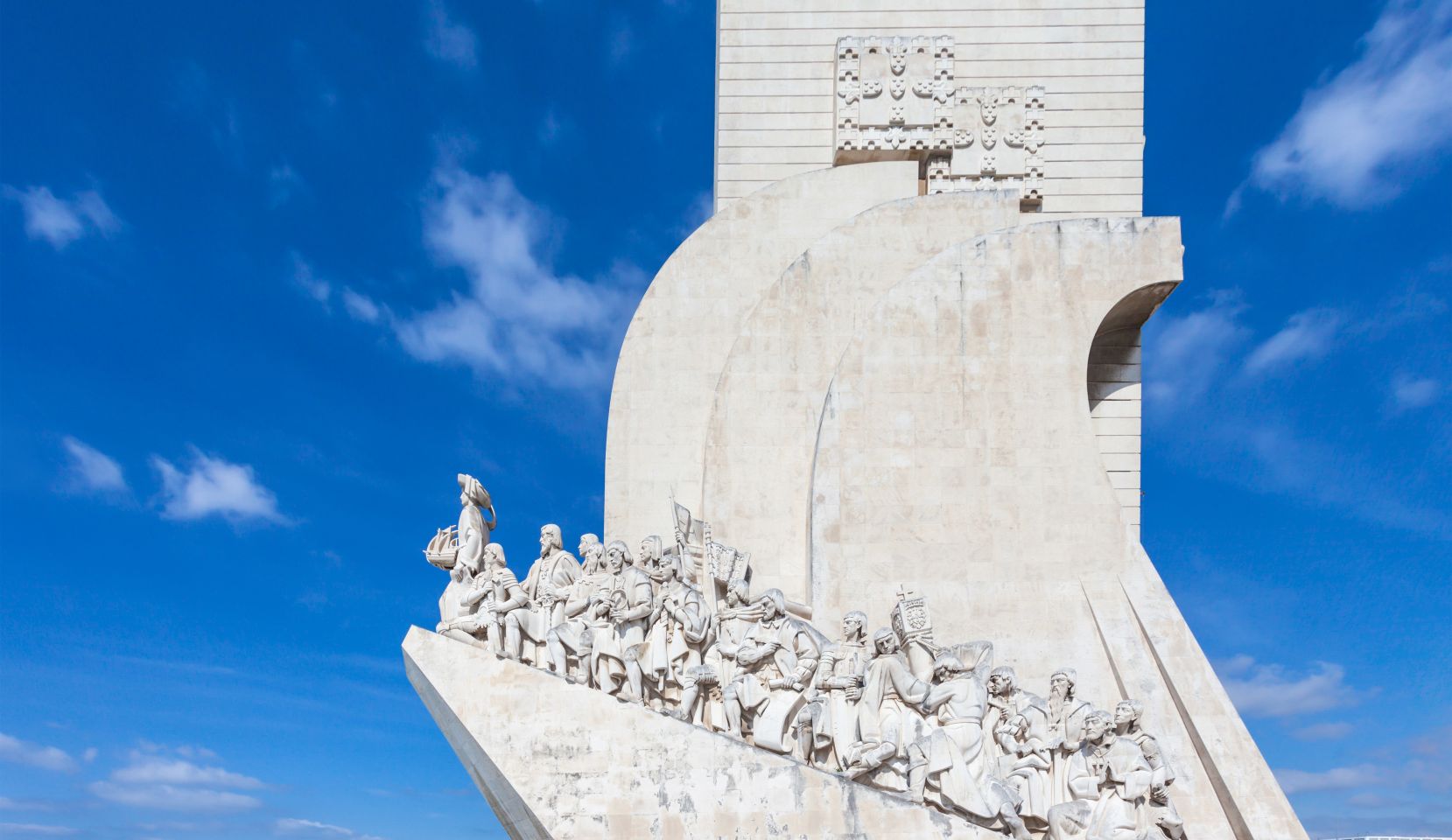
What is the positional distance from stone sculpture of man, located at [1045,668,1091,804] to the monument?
0.03 metres

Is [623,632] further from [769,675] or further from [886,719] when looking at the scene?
[886,719]

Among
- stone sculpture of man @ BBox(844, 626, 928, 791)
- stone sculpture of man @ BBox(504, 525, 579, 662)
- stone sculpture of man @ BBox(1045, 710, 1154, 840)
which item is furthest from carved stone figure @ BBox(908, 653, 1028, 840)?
stone sculpture of man @ BBox(504, 525, 579, 662)

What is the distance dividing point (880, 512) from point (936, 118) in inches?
204

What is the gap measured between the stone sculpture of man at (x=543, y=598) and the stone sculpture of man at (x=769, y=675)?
151 cm

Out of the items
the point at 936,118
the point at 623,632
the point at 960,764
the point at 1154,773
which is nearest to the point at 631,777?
the point at 623,632

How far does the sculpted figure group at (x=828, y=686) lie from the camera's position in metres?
8.91

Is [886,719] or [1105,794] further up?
[886,719]

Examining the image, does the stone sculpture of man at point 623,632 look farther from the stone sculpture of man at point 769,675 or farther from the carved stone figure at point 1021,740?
the carved stone figure at point 1021,740

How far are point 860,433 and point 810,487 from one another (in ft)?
2.23

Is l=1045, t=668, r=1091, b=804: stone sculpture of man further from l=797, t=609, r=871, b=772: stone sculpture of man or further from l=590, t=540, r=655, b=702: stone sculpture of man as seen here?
l=590, t=540, r=655, b=702: stone sculpture of man

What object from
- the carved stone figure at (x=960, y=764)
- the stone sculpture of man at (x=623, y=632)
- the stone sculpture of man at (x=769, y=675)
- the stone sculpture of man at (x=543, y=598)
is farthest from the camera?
the stone sculpture of man at (x=543, y=598)

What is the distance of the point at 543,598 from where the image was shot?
10148mm

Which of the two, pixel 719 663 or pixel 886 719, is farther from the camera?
pixel 719 663

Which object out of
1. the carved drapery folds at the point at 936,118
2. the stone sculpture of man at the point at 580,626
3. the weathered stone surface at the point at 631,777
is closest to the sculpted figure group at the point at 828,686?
the stone sculpture of man at the point at 580,626
